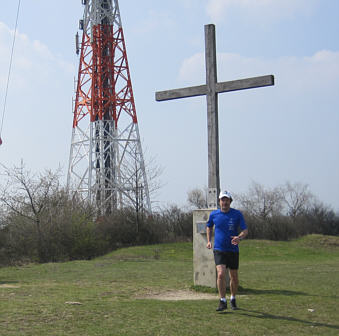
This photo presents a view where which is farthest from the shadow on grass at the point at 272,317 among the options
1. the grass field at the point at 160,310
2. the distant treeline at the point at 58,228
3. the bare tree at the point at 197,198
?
the bare tree at the point at 197,198

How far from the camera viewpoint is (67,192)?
27547mm

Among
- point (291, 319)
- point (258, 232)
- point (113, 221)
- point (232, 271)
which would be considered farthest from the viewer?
point (258, 232)

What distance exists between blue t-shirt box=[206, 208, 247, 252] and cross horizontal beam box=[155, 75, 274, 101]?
3107mm

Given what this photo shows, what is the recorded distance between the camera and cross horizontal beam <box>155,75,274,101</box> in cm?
965

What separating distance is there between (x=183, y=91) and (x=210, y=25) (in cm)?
149

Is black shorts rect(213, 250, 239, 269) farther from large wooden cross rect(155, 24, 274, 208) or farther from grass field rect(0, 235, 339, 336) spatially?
large wooden cross rect(155, 24, 274, 208)

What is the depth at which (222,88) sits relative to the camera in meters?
10.1

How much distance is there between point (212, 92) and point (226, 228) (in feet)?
11.6

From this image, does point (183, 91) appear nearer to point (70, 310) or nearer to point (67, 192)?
point (70, 310)

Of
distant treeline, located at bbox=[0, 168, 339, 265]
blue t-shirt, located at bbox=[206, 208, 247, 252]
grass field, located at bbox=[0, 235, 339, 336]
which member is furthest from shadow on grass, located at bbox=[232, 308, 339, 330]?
distant treeline, located at bbox=[0, 168, 339, 265]

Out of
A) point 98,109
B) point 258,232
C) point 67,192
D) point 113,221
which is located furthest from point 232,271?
point 258,232

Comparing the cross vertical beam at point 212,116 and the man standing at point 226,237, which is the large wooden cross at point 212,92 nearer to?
the cross vertical beam at point 212,116

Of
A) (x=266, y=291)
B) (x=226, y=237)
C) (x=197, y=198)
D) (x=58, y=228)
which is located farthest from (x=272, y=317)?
(x=197, y=198)

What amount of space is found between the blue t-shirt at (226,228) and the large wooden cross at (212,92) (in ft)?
6.25
